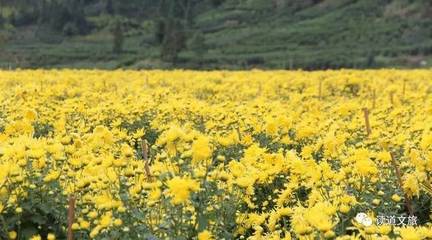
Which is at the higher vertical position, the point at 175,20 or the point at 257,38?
the point at 175,20

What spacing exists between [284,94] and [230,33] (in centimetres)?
9001

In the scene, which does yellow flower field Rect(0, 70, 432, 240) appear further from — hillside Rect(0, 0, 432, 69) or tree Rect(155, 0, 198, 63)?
tree Rect(155, 0, 198, 63)

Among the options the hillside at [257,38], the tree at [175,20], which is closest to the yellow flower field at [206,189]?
the hillside at [257,38]

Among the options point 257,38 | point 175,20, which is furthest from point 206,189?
point 175,20

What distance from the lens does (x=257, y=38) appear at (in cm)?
9938

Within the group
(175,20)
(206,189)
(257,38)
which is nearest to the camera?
(206,189)

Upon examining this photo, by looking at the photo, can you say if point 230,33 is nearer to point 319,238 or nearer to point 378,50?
point 378,50

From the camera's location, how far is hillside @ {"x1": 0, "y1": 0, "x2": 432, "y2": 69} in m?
75.6

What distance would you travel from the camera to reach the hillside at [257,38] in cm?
7562

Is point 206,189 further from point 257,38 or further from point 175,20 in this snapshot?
point 175,20

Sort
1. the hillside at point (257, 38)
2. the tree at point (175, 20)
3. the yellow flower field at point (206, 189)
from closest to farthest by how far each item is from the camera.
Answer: the yellow flower field at point (206, 189) < the tree at point (175, 20) < the hillside at point (257, 38)

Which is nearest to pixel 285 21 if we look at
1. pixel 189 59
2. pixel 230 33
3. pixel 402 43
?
pixel 230 33

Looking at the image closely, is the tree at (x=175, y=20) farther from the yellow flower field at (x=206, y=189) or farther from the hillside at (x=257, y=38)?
the yellow flower field at (x=206, y=189)

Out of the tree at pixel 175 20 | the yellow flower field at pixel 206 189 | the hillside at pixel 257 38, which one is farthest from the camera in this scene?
the hillside at pixel 257 38
